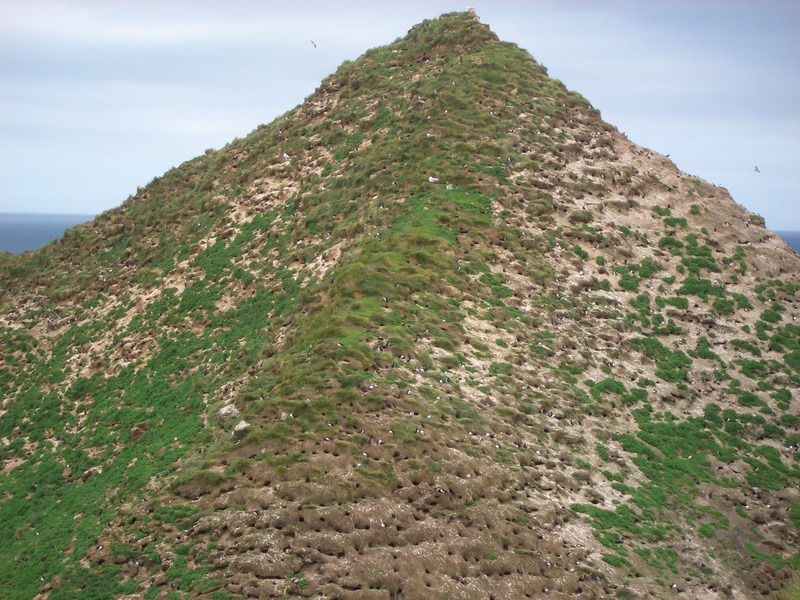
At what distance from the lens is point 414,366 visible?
30422mm

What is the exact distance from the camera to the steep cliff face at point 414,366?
963 inches

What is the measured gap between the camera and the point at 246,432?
27.0m

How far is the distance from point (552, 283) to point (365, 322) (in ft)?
36.6

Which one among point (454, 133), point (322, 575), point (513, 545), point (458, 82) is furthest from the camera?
point (458, 82)

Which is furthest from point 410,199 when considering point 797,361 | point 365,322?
point 797,361

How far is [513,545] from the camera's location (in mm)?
24812

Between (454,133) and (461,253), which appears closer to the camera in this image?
(461,253)

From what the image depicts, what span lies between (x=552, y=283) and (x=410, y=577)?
19.5 meters

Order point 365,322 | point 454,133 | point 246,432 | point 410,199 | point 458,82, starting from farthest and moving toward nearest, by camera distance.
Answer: point 458,82 < point 454,133 < point 410,199 < point 365,322 < point 246,432

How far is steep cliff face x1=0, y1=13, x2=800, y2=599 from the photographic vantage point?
24469 mm

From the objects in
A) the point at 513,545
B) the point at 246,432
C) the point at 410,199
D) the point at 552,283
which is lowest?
the point at 513,545

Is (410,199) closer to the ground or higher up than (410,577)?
higher up

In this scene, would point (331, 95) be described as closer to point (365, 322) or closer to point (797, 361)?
point (365, 322)

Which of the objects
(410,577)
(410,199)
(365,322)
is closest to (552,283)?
(410,199)
